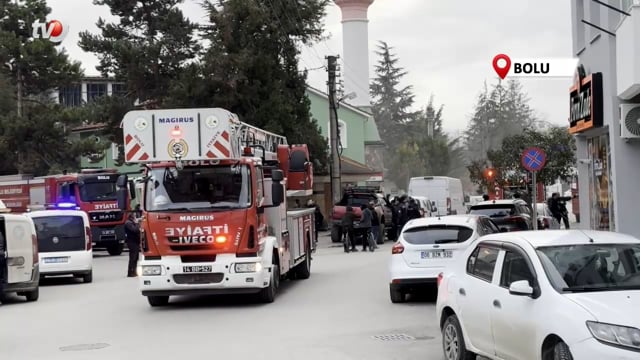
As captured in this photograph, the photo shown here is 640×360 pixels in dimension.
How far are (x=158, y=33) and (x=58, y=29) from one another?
1866 cm

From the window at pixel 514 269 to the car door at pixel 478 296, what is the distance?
21 centimetres

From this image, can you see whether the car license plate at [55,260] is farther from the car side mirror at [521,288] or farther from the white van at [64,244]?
the car side mirror at [521,288]

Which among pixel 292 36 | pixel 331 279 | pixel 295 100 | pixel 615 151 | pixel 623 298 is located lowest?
pixel 331 279

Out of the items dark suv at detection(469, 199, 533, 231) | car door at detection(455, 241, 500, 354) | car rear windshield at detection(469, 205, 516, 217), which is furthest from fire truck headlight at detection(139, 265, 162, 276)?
car rear windshield at detection(469, 205, 516, 217)

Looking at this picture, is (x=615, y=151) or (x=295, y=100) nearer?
(x=615, y=151)

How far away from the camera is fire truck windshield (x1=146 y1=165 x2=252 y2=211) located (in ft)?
50.3

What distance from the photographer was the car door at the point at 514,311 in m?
7.30

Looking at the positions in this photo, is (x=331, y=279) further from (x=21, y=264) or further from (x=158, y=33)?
(x=158, y=33)

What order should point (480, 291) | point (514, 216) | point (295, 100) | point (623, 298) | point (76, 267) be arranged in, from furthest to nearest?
1. point (295, 100)
2. point (514, 216)
3. point (76, 267)
4. point (480, 291)
5. point (623, 298)

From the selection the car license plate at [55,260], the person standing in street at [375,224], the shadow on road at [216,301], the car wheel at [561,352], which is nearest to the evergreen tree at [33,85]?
the person standing in street at [375,224]

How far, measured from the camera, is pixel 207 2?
45781 mm

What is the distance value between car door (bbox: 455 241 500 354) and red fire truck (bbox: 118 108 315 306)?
6797 mm

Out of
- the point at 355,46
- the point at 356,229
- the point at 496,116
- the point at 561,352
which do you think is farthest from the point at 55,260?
the point at 496,116

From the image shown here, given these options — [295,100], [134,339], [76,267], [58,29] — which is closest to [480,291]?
[134,339]
